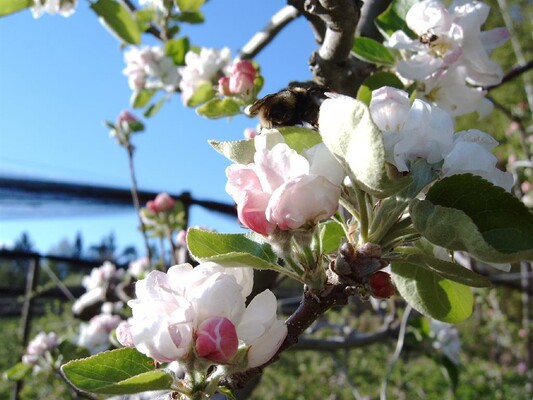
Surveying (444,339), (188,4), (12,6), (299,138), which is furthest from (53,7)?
(444,339)

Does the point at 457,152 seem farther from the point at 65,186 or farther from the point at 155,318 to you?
the point at 65,186

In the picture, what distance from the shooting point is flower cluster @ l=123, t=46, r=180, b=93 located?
1.60m

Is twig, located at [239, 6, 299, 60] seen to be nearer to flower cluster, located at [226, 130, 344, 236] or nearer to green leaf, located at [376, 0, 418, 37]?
green leaf, located at [376, 0, 418, 37]

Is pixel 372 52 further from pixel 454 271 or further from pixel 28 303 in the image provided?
pixel 28 303

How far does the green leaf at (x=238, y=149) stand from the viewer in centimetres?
52

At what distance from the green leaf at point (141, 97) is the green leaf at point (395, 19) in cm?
88

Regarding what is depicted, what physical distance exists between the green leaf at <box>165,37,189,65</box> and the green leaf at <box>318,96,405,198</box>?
1182mm

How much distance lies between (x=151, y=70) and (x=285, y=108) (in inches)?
41.9

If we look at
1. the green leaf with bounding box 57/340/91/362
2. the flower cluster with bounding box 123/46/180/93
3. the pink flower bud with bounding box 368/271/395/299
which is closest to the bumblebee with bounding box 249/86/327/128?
the pink flower bud with bounding box 368/271/395/299

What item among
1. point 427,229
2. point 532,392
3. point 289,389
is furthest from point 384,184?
point 289,389

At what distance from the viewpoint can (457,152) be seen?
1.61ft

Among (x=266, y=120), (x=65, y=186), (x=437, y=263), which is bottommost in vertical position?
(x=65, y=186)

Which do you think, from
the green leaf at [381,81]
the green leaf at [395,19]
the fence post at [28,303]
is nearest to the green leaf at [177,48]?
the green leaf at [395,19]

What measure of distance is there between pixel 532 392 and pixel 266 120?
3.79m
